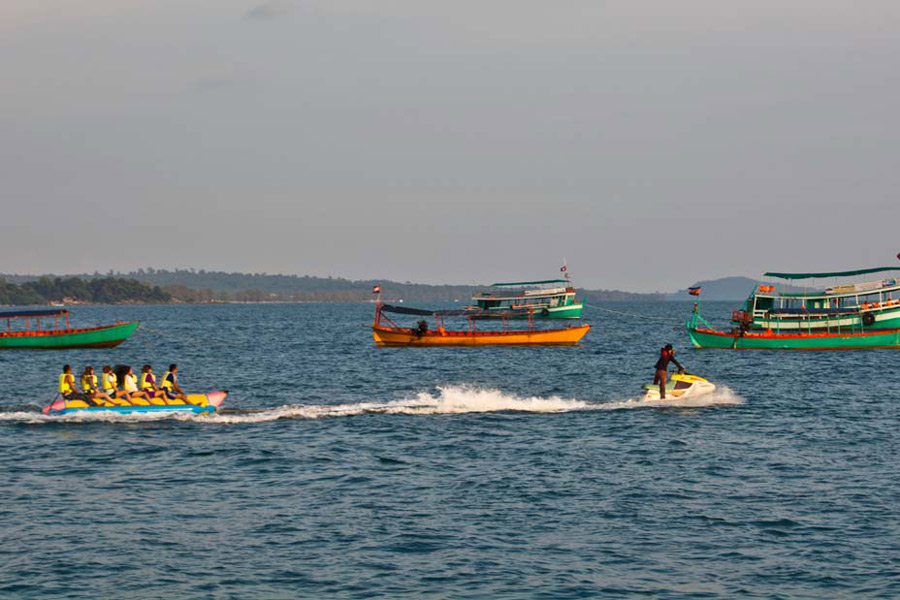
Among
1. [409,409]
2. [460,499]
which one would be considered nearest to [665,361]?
[409,409]

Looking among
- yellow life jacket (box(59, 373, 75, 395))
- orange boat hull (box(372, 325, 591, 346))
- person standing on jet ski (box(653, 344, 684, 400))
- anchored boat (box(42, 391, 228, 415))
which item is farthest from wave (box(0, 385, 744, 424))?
orange boat hull (box(372, 325, 591, 346))

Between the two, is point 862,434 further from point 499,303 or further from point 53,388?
point 499,303

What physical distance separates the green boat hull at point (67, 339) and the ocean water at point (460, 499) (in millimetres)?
47666

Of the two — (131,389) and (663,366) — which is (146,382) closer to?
(131,389)

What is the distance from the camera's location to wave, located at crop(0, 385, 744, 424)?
1544 inches

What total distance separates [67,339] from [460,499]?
7671cm

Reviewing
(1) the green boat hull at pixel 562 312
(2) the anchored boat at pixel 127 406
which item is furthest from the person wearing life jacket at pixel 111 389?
(1) the green boat hull at pixel 562 312

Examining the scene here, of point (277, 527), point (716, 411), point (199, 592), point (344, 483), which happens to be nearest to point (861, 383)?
point (716, 411)

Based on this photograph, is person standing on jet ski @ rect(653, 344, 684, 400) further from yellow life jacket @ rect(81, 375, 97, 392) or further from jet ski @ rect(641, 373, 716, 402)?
yellow life jacket @ rect(81, 375, 97, 392)

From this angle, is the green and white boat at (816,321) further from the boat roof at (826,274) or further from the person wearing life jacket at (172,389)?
the person wearing life jacket at (172,389)

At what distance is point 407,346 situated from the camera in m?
98.0

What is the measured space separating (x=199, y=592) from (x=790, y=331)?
252 ft

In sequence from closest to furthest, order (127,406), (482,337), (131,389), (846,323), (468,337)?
(127,406)
(131,389)
(846,323)
(482,337)
(468,337)

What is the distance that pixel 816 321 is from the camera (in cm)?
8738
